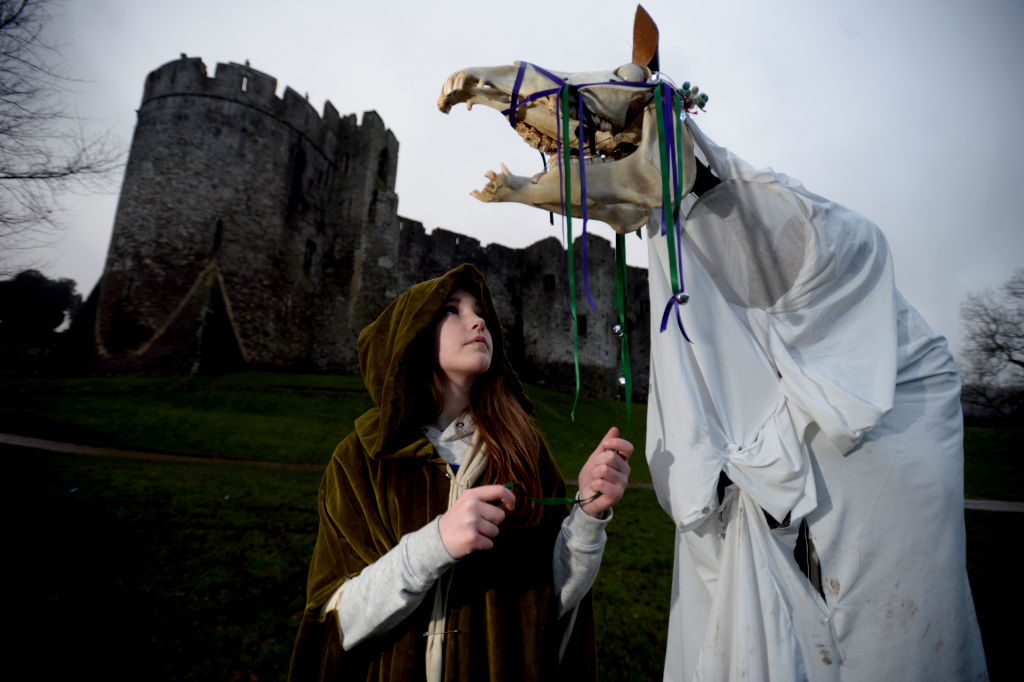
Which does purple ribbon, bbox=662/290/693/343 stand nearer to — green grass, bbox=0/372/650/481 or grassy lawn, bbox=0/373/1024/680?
grassy lawn, bbox=0/373/1024/680

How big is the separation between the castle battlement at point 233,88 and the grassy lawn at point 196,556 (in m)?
16.4

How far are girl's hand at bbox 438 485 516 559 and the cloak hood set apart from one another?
0.44 m

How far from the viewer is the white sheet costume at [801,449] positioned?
4.75 ft

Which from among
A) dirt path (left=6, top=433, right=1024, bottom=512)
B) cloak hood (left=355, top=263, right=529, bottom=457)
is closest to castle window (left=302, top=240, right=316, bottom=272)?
dirt path (left=6, top=433, right=1024, bottom=512)

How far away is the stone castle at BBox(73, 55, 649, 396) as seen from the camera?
21250mm

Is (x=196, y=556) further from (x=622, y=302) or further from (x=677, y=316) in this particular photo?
(x=677, y=316)

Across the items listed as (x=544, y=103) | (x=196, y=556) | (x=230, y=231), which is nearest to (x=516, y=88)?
(x=544, y=103)

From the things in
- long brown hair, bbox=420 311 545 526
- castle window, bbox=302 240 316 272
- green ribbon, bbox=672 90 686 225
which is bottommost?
long brown hair, bbox=420 311 545 526

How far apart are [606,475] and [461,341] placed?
73 centimetres

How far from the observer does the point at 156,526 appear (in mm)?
6406

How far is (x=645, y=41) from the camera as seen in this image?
1965mm

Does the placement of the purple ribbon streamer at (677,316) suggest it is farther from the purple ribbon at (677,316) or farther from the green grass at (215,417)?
the green grass at (215,417)

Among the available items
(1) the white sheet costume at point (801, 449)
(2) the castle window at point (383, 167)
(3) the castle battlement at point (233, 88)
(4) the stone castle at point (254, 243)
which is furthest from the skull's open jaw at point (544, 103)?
(2) the castle window at point (383, 167)

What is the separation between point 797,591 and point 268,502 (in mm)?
7943
